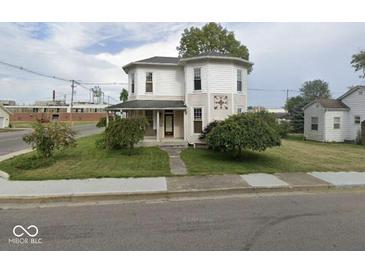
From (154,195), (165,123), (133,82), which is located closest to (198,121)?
(165,123)

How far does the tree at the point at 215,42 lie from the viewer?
1198 inches

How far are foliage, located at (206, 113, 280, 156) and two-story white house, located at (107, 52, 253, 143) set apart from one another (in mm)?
5383

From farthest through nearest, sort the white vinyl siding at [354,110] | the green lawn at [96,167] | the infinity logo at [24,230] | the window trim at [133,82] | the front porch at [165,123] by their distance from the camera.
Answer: the white vinyl siding at [354,110], the window trim at [133,82], the front porch at [165,123], the green lawn at [96,167], the infinity logo at [24,230]

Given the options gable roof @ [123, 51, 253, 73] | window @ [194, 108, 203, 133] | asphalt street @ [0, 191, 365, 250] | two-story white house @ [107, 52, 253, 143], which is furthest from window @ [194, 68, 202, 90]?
asphalt street @ [0, 191, 365, 250]

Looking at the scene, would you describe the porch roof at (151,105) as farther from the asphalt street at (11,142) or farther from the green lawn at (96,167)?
A: the asphalt street at (11,142)

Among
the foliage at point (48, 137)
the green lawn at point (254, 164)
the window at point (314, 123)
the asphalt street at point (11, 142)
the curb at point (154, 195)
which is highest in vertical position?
the window at point (314, 123)

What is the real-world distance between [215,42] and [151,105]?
1760cm

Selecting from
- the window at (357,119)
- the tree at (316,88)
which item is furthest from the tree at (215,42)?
the tree at (316,88)

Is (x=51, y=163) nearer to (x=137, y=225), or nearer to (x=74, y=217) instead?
(x=74, y=217)

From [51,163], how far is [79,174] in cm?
256

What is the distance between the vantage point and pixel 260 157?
12.2 meters

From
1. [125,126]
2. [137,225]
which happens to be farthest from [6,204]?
[125,126]

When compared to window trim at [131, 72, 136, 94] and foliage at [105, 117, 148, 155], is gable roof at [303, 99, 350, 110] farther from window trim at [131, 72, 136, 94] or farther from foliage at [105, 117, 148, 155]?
foliage at [105, 117, 148, 155]

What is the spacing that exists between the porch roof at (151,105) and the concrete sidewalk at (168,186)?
862 cm
